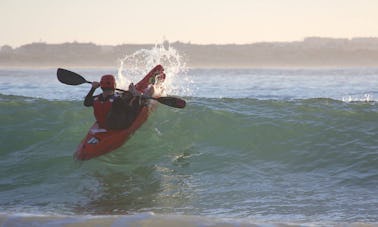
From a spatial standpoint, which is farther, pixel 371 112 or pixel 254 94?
pixel 254 94

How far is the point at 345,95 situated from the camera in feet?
64.0

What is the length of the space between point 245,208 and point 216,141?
3.66 m

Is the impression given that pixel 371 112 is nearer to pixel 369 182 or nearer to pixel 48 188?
pixel 369 182

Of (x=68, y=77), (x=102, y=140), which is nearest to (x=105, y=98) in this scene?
(x=102, y=140)

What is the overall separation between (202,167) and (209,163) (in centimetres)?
24

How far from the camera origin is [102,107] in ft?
28.9

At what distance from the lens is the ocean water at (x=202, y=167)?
666 centimetres

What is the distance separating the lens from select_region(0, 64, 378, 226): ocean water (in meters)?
6.66

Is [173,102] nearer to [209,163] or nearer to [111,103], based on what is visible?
[209,163]

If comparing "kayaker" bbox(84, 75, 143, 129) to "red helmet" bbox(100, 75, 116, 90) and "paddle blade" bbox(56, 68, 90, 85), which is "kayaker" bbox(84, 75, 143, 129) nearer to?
"red helmet" bbox(100, 75, 116, 90)

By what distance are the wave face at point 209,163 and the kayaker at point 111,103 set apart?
575 mm

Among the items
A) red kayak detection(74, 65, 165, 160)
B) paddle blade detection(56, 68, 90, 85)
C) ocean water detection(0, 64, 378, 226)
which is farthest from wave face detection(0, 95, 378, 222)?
paddle blade detection(56, 68, 90, 85)

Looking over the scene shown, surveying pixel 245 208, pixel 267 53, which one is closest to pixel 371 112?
pixel 245 208

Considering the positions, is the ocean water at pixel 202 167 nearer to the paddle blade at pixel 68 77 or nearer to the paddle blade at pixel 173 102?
the paddle blade at pixel 173 102
